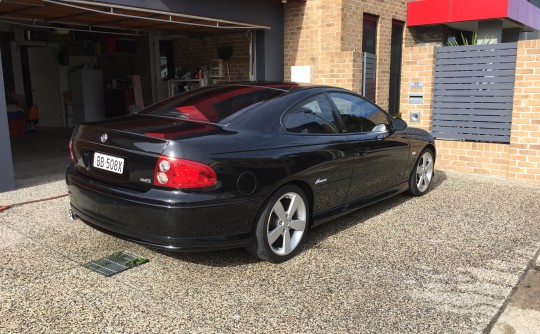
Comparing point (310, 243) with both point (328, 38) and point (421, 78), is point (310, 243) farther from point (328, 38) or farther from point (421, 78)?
point (328, 38)

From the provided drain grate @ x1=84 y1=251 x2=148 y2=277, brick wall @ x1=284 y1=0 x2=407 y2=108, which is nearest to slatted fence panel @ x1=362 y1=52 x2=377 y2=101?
brick wall @ x1=284 y1=0 x2=407 y2=108

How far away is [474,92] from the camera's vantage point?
25.8 feet

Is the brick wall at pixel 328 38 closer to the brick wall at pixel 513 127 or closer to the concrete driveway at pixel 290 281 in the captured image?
the brick wall at pixel 513 127

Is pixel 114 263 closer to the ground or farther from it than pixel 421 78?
closer to the ground

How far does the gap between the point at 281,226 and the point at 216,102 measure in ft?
4.18

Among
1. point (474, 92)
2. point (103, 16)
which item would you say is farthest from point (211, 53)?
point (474, 92)

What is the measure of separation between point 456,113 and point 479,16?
10.7 feet

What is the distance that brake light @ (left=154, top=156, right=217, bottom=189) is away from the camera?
10.9 feet

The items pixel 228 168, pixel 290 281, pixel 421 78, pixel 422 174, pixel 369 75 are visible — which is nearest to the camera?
pixel 228 168

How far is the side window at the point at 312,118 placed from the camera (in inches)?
165

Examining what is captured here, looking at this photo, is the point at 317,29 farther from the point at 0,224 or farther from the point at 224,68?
the point at 0,224

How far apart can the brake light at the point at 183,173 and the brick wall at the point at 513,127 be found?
589 centimetres

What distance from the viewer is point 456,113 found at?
811cm

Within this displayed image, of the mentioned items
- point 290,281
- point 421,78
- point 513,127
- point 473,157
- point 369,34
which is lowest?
point 290,281
